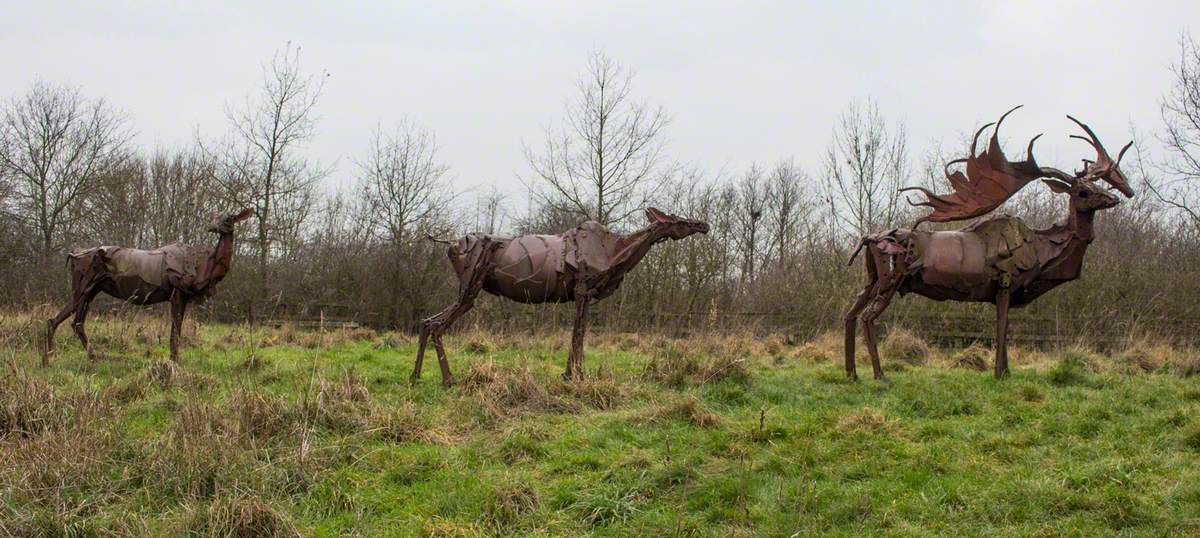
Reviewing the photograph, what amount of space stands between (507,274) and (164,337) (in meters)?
6.77

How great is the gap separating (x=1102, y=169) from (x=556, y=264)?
580cm

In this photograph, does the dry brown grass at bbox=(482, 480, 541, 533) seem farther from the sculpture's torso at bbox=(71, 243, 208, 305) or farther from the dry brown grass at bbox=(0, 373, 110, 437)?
the sculpture's torso at bbox=(71, 243, 208, 305)

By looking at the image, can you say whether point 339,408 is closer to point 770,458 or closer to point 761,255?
point 770,458

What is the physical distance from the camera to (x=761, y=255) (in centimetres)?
2878

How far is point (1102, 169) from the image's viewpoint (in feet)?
28.1

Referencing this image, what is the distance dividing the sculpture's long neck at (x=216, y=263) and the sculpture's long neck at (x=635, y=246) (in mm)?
5054

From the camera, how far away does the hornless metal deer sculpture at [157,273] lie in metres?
10.5

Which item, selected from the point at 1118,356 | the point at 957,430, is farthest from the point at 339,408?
the point at 1118,356

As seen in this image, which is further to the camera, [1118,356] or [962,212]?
[1118,356]

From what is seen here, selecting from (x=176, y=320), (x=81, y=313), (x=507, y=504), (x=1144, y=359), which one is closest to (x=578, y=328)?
(x=507, y=504)

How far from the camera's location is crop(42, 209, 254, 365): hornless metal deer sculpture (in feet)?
34.3

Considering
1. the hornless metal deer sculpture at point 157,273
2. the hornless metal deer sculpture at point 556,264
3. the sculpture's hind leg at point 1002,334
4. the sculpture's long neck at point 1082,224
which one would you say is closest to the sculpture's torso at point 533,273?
the hornless metal deer sculpture at point 556,264

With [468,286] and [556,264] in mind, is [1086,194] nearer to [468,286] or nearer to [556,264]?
[556,264]

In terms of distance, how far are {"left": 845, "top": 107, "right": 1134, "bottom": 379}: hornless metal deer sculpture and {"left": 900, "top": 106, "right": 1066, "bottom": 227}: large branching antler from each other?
1cm
